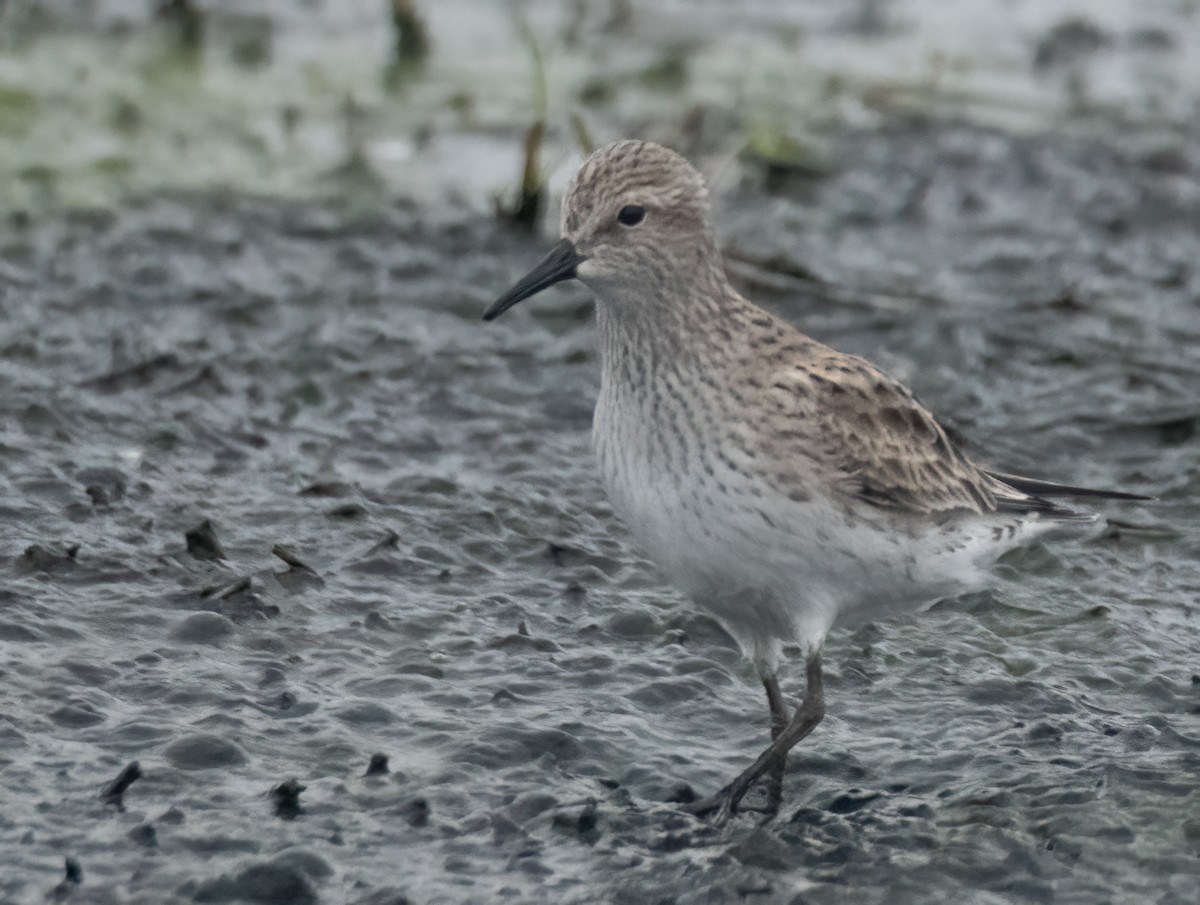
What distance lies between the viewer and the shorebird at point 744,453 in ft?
17.6

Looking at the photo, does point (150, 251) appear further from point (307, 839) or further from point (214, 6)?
point (307, 839)

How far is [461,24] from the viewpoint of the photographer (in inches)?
510

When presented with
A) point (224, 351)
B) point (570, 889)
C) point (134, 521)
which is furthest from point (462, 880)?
point (224, 351)

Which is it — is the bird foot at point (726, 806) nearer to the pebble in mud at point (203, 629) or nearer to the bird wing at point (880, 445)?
the bird wing at point (880, 445)

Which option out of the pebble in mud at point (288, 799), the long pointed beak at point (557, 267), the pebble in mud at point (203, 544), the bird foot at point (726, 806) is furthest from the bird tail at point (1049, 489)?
the pebble in mud at point (203, 544)

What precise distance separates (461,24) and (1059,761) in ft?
28.2

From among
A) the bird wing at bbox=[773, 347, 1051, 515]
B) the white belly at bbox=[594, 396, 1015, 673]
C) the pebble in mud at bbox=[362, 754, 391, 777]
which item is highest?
the bird wing at bbox=[773, 347, 1051, 515]

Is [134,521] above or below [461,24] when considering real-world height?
below

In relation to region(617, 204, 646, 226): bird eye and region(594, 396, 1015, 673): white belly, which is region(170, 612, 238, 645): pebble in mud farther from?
region(617, 204, 646, 226): bird eye

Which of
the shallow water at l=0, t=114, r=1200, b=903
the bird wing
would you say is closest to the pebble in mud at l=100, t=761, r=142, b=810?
the shallow water at l=0, t=114, r=1200, b=903

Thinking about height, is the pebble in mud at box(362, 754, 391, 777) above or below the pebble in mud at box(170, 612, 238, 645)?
above

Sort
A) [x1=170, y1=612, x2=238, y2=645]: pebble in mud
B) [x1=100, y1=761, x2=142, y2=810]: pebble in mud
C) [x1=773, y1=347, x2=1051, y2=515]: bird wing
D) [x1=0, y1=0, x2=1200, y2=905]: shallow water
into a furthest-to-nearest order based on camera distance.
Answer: [x1=170, y1=612, x2=238, y2=645]: pebble in mud < [x1=773, y1=347, x2=1051, y2=515]: bird wing < [x1=0, y1=0, x2=1200, y2=905]: shallow water < [x1=100, y1=761, x2=142, y2=810]: pebble in mud

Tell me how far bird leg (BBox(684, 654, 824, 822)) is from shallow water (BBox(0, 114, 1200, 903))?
10cm

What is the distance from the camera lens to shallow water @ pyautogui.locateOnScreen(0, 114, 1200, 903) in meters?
5.05
